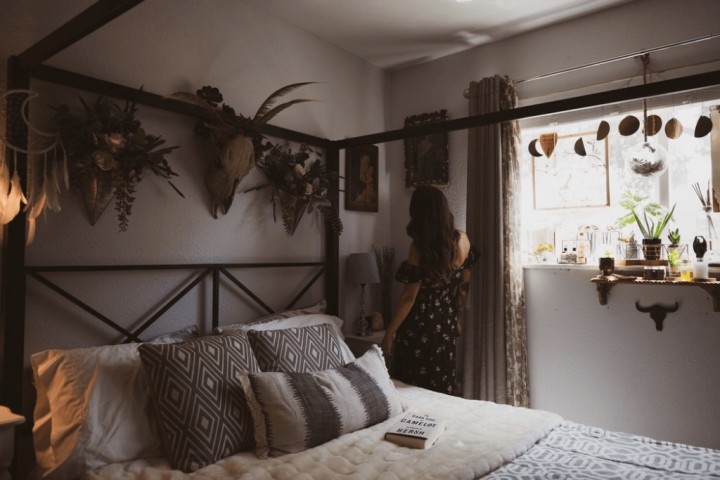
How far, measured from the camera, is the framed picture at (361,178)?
11.4 feet

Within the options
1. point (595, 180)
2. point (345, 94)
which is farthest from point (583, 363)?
point (345, 94)

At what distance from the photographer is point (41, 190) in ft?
6.31

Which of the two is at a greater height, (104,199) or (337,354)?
(104,199)

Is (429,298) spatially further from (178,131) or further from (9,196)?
(9,196)

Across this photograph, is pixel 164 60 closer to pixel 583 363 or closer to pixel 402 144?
pixel 402 144

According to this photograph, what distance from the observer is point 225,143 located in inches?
98.5

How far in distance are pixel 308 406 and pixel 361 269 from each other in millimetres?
1515

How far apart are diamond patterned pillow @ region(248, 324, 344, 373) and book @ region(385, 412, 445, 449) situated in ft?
1.44

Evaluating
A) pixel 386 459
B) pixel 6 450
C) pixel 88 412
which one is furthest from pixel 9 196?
pixel 386 459

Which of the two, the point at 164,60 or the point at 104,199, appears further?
the point at 164,60

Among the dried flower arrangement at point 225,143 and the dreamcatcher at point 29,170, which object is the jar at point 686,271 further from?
the dreamcatcher at point 29,170

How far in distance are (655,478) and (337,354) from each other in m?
1.30

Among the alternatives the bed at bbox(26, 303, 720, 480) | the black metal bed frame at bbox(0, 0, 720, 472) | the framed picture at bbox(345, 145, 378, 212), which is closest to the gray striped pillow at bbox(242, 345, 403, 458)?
the bed at bbox(26, 303, 720, 480)

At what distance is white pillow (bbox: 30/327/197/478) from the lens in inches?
63.7
